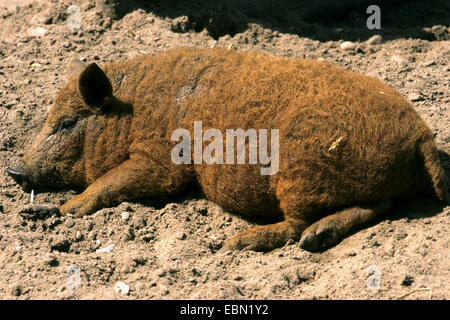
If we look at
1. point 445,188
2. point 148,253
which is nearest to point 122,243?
point 148,253

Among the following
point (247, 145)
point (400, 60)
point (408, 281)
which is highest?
point (247, 145)

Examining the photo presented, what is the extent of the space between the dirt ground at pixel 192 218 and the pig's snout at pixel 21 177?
10 cm

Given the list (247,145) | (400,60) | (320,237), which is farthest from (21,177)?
(400,60)

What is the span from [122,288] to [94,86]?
1932 mm

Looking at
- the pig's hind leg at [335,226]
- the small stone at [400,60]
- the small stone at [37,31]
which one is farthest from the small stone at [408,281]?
the small stone at [37,31]

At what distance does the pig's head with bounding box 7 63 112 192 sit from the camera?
576 cm

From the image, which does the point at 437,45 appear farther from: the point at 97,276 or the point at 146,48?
the point at 97,276

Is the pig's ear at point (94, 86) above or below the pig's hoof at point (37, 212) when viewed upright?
above

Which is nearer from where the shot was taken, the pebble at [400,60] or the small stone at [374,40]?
the pebble at [400,60]

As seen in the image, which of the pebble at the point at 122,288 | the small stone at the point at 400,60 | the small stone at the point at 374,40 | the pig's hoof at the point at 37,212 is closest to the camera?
the pebble at the point at 122,288

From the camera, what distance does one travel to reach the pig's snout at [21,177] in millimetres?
5809

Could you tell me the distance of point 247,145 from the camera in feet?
16.8

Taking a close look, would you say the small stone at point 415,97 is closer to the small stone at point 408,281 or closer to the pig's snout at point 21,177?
the small stone at point 408,281

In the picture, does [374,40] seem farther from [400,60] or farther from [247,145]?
[247,145]
